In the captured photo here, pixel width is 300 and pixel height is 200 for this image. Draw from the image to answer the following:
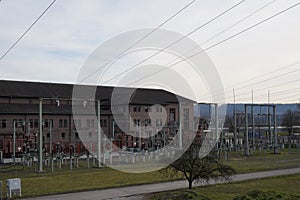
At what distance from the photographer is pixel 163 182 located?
84.6ft

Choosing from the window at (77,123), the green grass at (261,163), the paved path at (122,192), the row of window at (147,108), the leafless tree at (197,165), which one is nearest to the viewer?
the leafless tree at (197,165)

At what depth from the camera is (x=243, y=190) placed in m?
21.5

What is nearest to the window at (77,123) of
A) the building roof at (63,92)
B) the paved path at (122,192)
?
the building roof at (63,92)

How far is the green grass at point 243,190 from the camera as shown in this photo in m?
18.0

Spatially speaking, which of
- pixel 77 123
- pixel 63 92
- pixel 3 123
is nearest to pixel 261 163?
pixel 77 123

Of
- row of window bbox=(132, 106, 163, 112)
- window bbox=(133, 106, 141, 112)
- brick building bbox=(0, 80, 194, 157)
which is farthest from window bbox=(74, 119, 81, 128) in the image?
window bbox=(133, 106, 141, 112)

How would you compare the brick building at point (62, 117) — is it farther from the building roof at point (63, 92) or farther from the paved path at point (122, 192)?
the paved path at point (122, 192)

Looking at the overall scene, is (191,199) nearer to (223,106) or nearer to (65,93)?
(223,106)

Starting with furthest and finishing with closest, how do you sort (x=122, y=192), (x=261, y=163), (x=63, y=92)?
(x=63, y=92) → (x=261, y=163) → (x=122, y=192)

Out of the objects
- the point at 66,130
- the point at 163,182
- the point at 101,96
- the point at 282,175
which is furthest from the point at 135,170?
the point at 101,96

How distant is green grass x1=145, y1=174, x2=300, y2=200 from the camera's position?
18.0 metres

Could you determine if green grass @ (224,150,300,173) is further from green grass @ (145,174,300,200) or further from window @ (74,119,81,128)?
window @ (74,119,81,128)

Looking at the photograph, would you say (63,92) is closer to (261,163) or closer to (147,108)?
(147,108)

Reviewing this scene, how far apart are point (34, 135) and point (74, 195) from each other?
1318 inches
